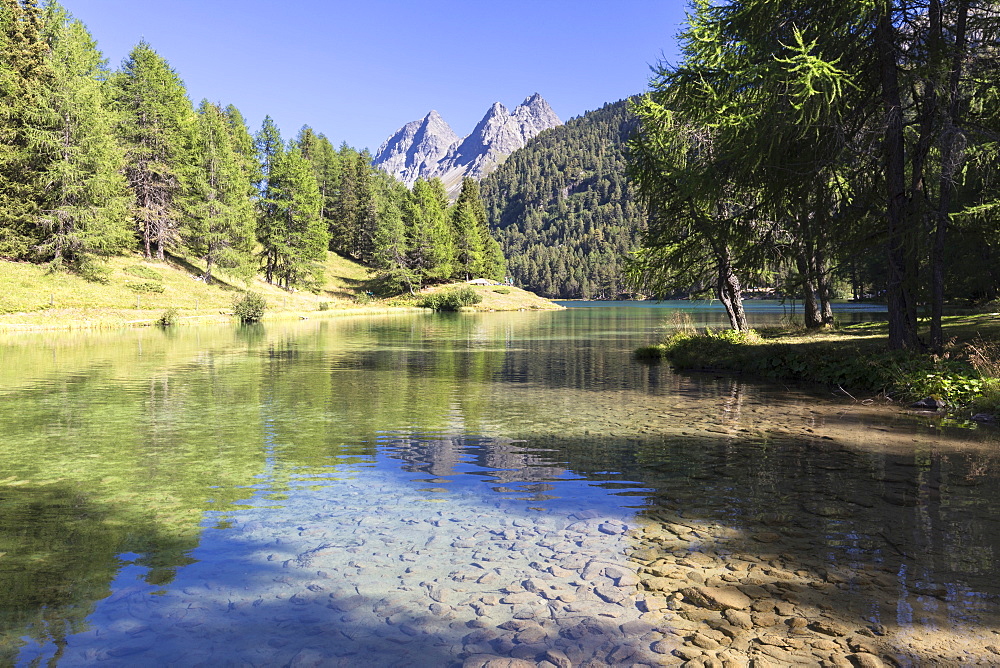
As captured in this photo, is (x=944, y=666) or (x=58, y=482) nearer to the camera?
(x=944, y=666)

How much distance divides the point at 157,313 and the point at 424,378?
34583 mm

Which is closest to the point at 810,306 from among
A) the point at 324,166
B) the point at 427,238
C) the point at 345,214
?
the point at 427,238

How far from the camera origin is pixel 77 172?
47.5m

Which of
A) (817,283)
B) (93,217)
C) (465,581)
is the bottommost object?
(465,581)

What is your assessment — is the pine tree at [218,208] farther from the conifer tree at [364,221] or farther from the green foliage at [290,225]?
the conifer tree at [364,221]

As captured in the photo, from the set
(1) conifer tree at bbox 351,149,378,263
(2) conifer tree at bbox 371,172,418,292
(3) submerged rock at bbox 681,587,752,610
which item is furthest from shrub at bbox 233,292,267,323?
(1) conifer tree at bbox 351,149,378,263

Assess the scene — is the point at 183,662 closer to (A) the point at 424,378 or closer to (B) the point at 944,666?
(B) the point at 944,666

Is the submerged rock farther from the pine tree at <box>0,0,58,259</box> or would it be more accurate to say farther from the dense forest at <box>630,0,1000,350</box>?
the pine tree at <box>0,0,58,259</box>

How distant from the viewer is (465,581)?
19.6 feet

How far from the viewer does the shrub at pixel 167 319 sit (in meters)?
43.8

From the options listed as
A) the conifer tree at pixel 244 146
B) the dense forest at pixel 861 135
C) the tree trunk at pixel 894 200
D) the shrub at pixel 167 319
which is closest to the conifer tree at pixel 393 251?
the conifer tree at pixel 244 146

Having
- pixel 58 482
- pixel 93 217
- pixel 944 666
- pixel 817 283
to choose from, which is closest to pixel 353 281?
pixel 93 217

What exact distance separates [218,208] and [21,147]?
18661mm

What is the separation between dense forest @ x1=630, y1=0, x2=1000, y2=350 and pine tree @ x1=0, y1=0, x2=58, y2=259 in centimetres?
4797
